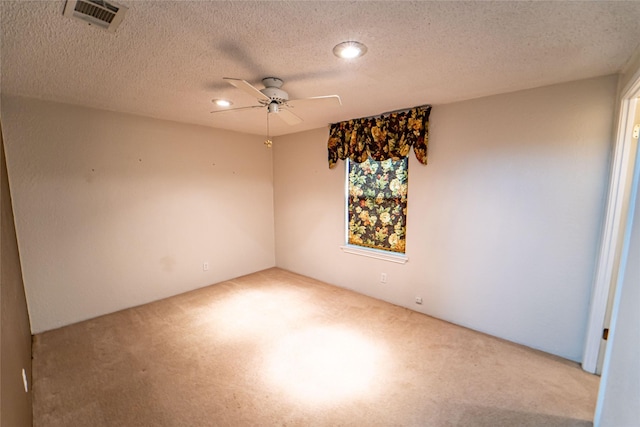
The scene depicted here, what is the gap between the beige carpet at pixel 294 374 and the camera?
178cm

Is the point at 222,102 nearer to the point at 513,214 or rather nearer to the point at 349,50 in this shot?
the point at 349,50

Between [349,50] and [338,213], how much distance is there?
2.43 metres

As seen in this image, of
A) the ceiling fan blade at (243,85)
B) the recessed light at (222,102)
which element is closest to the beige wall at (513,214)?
the ceiling fan blade at (243,85)

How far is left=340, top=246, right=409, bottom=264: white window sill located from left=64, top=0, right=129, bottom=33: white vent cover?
10.4ft

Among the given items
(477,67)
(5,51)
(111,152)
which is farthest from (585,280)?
(111,152)

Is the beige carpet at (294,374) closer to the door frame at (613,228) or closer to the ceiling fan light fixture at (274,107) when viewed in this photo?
the door frame at (613,228)

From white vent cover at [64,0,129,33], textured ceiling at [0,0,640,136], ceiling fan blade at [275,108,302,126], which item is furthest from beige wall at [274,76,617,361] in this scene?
white vent cover at [64,0,129,33]

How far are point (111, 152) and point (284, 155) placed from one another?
233cm

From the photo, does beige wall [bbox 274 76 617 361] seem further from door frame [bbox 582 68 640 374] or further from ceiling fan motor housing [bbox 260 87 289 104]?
ceiling fan motor housing [bbox 260 87 289 104]

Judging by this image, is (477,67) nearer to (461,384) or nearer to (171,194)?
(461,384)

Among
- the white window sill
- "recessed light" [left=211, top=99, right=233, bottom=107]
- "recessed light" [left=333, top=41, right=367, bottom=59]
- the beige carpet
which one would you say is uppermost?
"recessed light" [left=333, top=41, right=367, bottom=59]

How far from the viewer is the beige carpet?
69.9 inches

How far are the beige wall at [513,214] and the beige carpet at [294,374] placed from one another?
1.00ft

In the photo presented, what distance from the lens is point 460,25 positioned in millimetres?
1447
